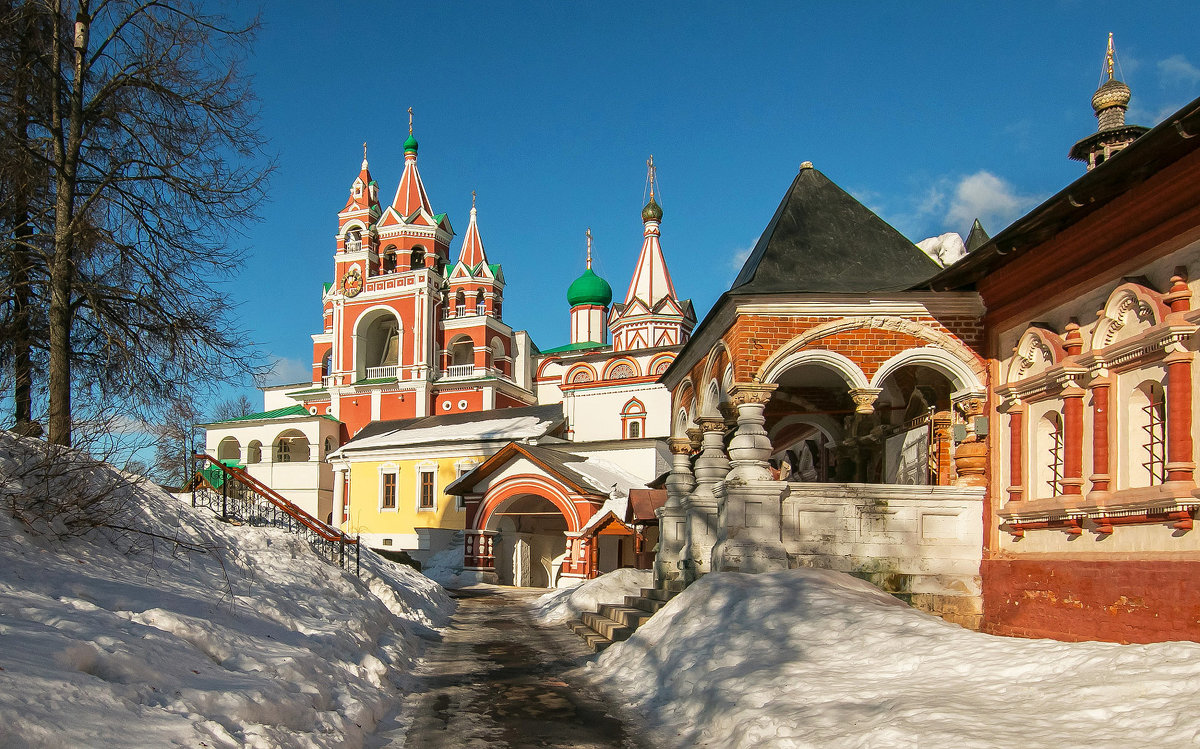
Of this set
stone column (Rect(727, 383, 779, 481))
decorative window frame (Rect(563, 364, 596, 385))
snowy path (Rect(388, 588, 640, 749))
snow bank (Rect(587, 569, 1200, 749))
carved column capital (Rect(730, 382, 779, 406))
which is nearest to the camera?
snow bank (Rect(587, 569, 1200, 749))

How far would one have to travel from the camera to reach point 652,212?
152 ft

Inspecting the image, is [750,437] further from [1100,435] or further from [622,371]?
[622,371]

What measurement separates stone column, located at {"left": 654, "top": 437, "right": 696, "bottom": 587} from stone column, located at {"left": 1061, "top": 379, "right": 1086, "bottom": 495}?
5418 millimetres

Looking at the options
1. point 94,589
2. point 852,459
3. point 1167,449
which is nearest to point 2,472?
point 94,589

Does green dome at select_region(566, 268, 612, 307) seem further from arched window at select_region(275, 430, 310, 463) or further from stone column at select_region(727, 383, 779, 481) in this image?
stone column at select_region(727, 383, 779, 481)

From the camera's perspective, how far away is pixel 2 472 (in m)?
7.40

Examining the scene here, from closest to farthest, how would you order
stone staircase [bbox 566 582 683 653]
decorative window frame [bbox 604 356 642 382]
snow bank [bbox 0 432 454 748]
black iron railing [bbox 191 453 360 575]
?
snow bank [bbox 0 432 454 748] < stone staircase [bbox 566 582 683 653] < black iron railing [bbox 191 453 360 575] < decorative window frame [bbox 604 356 642 382]

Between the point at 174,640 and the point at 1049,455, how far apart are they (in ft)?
27.0

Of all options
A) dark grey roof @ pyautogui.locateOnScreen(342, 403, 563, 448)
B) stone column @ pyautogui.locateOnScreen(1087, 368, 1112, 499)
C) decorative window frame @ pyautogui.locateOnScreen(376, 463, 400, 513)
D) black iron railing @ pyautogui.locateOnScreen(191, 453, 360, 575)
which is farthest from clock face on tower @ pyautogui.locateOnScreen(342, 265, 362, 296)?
stone column @ pyautogui.locateOnScreen(1087, 368, 1112, 499)

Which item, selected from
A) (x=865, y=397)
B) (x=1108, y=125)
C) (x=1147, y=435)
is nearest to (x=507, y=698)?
(x=865, y=397)

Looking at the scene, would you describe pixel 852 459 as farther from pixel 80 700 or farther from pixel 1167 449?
pixel 80 700

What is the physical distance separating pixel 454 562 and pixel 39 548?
25.6m

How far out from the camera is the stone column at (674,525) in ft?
44.0

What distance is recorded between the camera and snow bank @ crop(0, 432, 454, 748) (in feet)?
14.3
